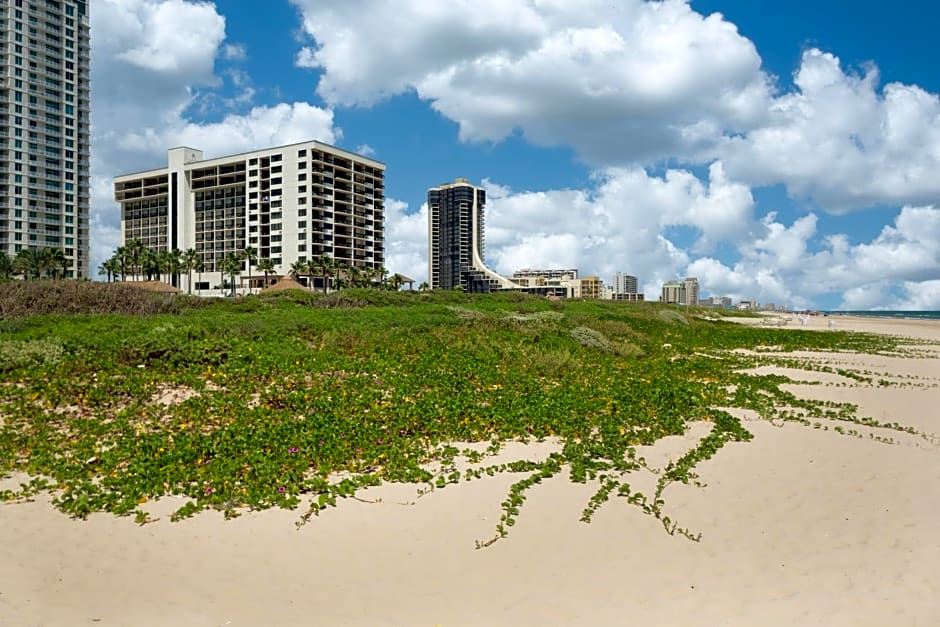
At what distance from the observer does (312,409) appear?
11.2 meters

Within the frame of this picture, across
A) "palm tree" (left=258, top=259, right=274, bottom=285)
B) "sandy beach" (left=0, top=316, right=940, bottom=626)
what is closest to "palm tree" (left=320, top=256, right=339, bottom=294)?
"palm tree" (left=258, top=259, right=274, bottom=285)

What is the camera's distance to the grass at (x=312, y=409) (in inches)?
320

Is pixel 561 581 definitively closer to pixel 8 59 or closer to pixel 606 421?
pixel 606 421

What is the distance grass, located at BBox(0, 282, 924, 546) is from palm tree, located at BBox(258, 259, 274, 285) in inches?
3099

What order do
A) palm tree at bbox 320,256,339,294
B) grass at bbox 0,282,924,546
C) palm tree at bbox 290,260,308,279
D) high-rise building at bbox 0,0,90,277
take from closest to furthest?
grass at bbox 0,282,924,546, palm tree at bbox 320,256,339,294, palm tree at bbox 290,260,308,279, high-rise building at bbox 0,0,90,277

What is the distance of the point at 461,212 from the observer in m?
176

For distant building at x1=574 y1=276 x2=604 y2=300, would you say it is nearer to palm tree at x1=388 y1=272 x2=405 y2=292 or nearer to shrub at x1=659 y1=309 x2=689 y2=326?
palm tree at x1=388 y1=272 x2=405 y2=292

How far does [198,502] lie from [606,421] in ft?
22.9

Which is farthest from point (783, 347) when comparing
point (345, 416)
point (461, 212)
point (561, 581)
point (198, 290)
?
point (461, 212)

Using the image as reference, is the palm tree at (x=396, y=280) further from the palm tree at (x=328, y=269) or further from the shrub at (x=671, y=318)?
the shrub at (x=671, y=318)

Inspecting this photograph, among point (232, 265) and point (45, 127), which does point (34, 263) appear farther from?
point (45, 127)

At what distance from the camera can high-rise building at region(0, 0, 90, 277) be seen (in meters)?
97.0

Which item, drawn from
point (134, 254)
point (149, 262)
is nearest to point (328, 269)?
point (149, 262)

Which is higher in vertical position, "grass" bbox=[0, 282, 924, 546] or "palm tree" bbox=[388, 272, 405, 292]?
"palm tree" bbox=[388, 272, 405, 292]
